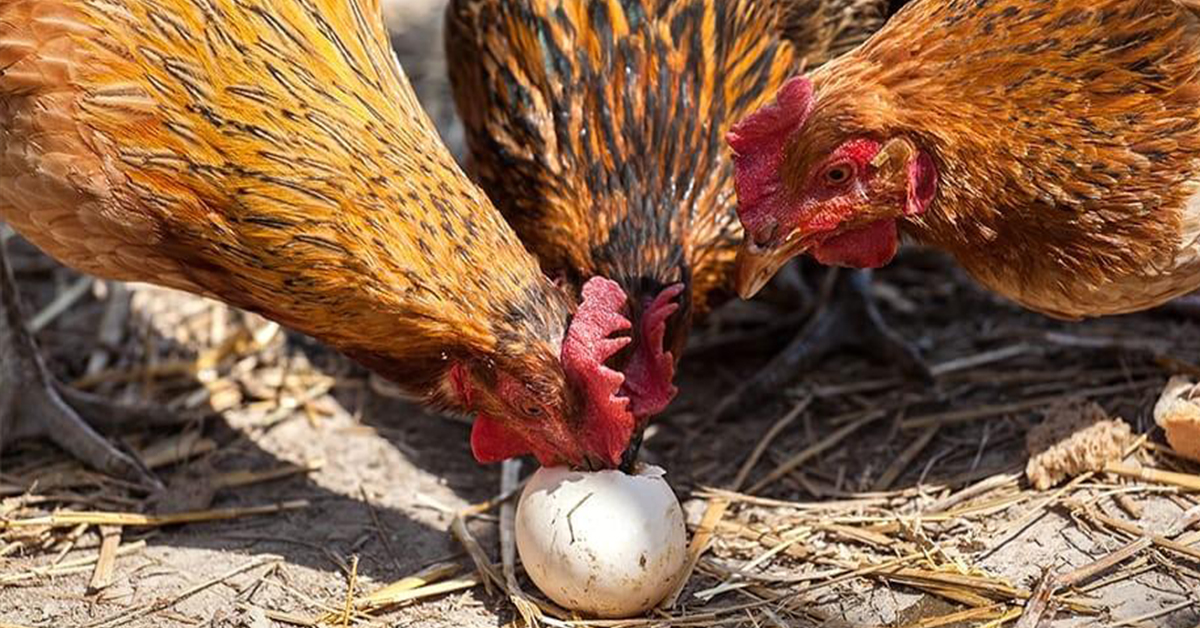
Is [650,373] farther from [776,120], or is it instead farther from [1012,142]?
[1012,142]

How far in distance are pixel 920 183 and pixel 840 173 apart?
0.64 feet

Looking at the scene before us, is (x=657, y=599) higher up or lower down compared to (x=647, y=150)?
lower down

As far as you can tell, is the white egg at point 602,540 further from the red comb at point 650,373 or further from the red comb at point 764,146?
the red comb at point 764,146

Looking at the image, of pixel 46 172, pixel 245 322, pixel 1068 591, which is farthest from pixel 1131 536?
pixel 245 322

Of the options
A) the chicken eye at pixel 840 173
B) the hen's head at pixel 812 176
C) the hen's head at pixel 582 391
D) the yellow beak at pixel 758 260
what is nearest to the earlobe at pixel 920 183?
the hen's head at pixel 812 176

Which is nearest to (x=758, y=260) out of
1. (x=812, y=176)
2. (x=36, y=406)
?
(x=812, y=176)

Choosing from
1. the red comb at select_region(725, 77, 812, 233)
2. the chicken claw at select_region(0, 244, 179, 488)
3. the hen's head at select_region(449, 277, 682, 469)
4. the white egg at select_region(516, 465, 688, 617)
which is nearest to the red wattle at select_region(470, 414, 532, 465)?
the hen's head at select_region(449, 277, 682, 469)

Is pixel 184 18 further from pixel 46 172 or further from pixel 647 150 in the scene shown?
pixel 647 150

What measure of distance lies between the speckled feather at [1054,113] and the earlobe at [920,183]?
3cm

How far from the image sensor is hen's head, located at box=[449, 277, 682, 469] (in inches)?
129

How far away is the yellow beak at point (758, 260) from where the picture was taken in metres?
3.36

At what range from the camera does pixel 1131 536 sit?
3.48 meters

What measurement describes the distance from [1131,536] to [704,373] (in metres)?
1.69

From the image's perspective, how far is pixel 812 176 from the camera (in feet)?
10.7
